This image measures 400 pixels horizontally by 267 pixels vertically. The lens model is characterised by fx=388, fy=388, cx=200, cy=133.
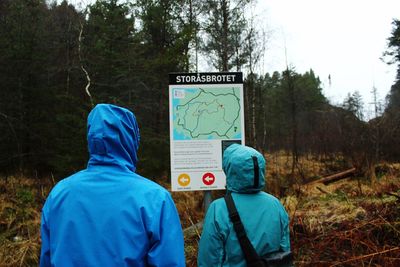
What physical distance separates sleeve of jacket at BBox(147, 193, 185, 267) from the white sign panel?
309 cm

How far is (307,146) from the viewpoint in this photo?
23188 mm

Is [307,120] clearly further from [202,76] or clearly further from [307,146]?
[202,76]

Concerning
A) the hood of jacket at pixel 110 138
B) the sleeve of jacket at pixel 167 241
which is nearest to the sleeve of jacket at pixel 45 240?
the hood of jacket at pixel 110 138

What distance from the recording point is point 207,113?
17.2 ft

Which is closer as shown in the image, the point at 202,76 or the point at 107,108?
the point at 107,108

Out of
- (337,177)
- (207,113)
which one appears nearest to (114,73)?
(337,177)

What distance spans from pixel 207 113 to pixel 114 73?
14.5m

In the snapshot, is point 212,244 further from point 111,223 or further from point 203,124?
point 203,124

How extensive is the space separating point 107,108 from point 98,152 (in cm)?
25

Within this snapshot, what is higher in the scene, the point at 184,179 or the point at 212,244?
the point at 184,179

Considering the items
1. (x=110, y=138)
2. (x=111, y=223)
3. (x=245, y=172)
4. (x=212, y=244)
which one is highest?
(x=110, y=138)

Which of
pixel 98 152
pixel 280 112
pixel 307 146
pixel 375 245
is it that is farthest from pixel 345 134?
pixel 280 112

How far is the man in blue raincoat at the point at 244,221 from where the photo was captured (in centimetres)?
271

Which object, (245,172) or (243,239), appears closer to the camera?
(243,239)
